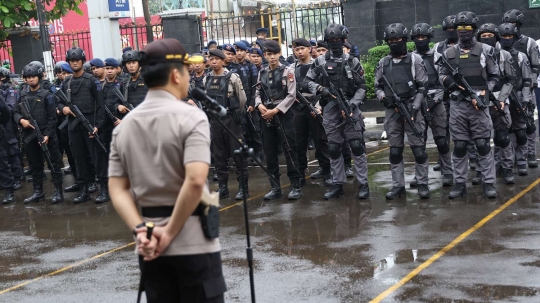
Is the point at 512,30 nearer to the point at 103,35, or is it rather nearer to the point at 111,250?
the point at 111,250

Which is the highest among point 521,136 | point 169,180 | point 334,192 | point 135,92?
point 169,180

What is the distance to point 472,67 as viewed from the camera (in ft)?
31.9

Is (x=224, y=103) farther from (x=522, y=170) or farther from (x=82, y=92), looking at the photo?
(x=522, y=170)

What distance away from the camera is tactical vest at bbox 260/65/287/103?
10.7m

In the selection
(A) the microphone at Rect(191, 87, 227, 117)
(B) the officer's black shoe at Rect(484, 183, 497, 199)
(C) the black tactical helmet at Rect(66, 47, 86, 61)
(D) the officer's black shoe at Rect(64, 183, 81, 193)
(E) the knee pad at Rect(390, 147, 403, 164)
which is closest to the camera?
(A) the microphone at Rect(191, 87, 227, 117)

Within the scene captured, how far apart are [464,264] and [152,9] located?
99.4 ft

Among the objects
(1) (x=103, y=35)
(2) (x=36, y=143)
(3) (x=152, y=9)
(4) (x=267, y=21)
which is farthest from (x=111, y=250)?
(3) (x=152, y=9)

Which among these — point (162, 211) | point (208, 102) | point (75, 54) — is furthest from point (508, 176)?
point (162, 211)

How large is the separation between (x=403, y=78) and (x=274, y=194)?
215cm

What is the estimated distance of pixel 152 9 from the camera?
3591 centimetres

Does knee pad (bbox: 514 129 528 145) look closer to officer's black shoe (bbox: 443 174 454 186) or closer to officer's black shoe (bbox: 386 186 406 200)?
officer's black shoe (bbox: 443 174 454 186)

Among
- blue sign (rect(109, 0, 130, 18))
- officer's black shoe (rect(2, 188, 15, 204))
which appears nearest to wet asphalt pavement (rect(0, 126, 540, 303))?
officer's black shoe (rect(2, 188, 15, 204))

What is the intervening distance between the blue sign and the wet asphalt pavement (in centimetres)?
455

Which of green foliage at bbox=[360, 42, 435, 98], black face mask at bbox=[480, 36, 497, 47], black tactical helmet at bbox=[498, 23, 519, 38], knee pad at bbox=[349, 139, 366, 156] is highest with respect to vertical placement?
black tactical helmet at bbox=[498, 23, 519, 38]
